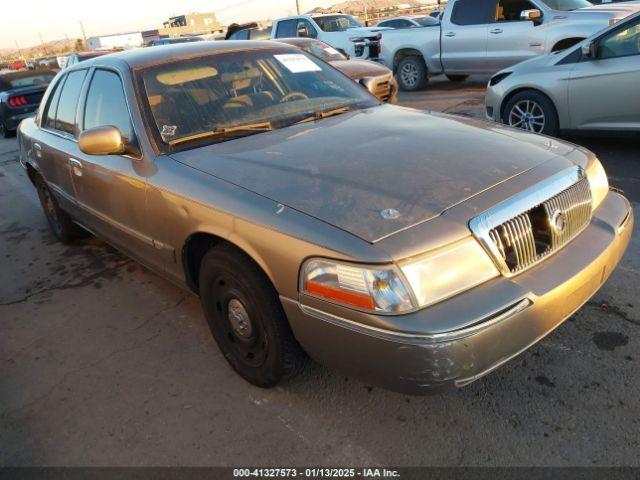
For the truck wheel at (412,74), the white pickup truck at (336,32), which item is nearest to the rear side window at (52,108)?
the truck wheel at (412,74)

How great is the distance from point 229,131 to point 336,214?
1260 millimetres

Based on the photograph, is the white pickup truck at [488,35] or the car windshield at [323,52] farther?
the car windshield at [323,52]

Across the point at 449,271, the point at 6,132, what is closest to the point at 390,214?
the point at 449,271

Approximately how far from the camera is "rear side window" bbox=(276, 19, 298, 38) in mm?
14781

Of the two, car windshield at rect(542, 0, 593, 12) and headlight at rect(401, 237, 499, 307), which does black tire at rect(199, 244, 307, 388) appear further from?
car windshield at rect(542, 0, 593, 12)

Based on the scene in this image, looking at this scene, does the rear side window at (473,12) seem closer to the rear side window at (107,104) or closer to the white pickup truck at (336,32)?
the white pickup truck at (336,32)

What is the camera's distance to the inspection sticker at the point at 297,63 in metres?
3.77

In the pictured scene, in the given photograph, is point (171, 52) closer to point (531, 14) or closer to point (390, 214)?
point (390, 214)

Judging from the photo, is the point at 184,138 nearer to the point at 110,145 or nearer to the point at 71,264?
the point at 110,145

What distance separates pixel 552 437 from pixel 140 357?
7.33 ft

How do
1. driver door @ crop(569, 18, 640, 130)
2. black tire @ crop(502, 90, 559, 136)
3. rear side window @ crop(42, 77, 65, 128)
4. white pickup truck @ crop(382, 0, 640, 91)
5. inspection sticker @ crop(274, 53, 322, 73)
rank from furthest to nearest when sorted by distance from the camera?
white pickup truck @ crop(382, 0, 640, 91)
black tire @ crop(502, 90, 559, 136)
driver door @ crop(569, 18, 640, 130)
rear side window @ crop(42, 77, 65, 128)
inspection sticker @ crop(274, 53, 322, 73)

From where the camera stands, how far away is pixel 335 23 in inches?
599

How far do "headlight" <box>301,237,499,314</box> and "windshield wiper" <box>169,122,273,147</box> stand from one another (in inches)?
51.4

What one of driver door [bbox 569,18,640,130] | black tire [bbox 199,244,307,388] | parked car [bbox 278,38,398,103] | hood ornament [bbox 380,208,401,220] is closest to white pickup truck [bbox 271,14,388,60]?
parked car [bbox 278,38,398,103]
